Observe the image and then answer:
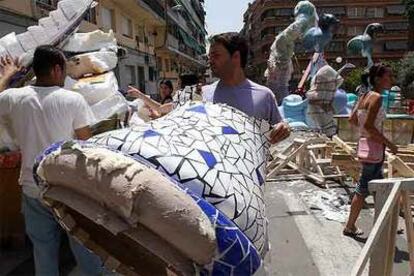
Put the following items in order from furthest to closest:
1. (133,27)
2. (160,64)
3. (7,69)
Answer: (160,64) → (133,27) → (7,69)

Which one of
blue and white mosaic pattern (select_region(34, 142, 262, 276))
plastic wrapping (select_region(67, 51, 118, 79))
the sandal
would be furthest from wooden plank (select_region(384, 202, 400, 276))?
plastic wrapping (select_region(67, 51, 118, 79))

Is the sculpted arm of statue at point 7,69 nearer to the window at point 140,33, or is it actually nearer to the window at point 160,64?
the window at point 140,33

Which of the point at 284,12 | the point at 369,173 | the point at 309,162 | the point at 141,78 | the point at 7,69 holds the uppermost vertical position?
the point at 284,12

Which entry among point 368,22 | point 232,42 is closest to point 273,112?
point 232,42

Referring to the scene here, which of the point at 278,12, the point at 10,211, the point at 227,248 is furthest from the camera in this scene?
the point at 278,12

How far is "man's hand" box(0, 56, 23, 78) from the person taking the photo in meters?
3.42

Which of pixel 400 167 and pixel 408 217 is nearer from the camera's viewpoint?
pixel 408 217

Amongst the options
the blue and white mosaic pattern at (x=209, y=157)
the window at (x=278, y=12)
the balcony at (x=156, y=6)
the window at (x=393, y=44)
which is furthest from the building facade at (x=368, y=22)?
the blue and white mosaic pattern at (x=209, y=157)

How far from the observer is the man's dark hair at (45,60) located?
2.81m

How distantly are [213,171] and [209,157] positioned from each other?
0.07 meters

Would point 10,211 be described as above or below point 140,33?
below

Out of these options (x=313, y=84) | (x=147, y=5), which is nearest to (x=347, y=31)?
(x=147, y=5)

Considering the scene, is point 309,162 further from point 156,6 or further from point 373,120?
point 156,6

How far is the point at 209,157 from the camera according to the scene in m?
1.77
